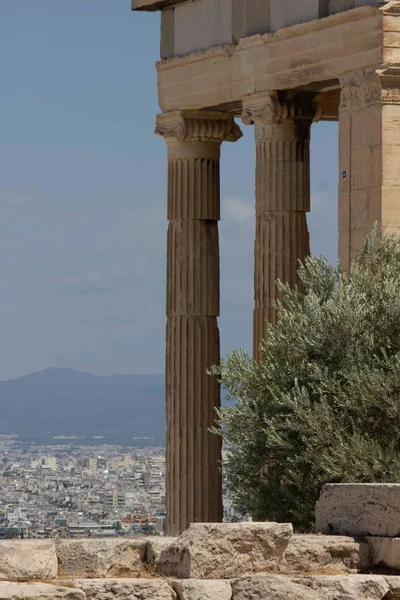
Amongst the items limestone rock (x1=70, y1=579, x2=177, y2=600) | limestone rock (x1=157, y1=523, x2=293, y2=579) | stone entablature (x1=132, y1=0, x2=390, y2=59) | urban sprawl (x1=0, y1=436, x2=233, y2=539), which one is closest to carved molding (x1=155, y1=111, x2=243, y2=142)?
stone entablature (x1=132, y1=0, x2=390, y2=59)

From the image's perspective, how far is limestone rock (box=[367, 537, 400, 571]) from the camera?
76.2 feet

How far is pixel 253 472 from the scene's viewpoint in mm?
37312

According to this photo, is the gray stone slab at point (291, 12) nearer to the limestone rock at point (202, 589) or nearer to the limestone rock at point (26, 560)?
the limestone rock at point (26, 560)

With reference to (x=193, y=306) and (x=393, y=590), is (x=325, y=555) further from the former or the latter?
(x=193, y=306)

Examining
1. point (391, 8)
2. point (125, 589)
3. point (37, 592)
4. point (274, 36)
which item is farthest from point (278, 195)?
A: point (37, 592)

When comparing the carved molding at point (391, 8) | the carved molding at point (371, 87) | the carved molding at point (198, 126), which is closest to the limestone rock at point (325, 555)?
the carved molding at point (371, 87)

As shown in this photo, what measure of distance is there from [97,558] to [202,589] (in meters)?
1.36

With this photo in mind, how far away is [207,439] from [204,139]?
554 cm

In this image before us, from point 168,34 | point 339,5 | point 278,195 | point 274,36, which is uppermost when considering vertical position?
point 168,34

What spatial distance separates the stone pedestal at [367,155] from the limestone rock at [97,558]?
52.2 ft

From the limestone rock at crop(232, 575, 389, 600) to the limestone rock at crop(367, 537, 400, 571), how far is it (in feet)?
3.46

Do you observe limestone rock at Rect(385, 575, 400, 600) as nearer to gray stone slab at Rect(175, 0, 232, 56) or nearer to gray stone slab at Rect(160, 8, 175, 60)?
gray stone slab at Rect(175, 0, 232, 56)

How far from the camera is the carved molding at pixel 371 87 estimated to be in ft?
125

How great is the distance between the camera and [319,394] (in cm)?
3538
